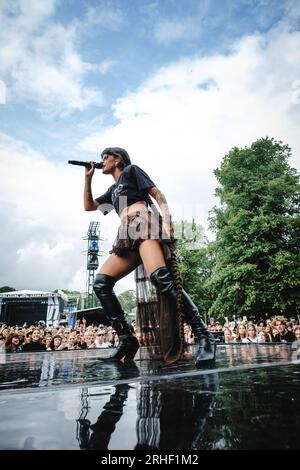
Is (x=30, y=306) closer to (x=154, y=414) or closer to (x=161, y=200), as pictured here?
(x=161, y=200)

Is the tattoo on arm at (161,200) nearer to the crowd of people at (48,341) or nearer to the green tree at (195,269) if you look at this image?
the crowd of people at (48,341)

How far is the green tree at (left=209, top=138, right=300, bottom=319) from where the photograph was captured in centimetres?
1459

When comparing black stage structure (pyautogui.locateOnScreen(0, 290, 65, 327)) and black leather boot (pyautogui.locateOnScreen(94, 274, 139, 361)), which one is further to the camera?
black stage structure (pyautogui.locateOnScreen(0, 290, 65, 327))

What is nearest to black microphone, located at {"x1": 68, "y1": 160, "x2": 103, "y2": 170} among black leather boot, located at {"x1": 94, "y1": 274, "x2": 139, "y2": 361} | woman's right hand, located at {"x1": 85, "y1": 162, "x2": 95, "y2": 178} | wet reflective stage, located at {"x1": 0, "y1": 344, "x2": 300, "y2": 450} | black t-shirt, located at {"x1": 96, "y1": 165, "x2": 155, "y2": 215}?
woman's right hand, located at {"x1": 85, "y1": 162, "x2": 95, "y2": 178}

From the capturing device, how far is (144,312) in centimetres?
317

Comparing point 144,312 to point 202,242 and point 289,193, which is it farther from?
point 202,242

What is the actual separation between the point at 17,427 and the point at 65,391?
572 mm

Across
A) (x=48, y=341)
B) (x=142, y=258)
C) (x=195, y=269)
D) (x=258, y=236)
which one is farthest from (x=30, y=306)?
(x=142, y=258)

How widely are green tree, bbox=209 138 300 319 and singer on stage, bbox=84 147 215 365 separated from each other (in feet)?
41.1

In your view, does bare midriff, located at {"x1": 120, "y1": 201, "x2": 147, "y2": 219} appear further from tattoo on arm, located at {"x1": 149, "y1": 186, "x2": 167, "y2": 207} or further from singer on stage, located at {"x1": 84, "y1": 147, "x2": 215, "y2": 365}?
tattoo on arm, located at {"x1": 149, "y1": 186, "x2": 167, "y2": 207}

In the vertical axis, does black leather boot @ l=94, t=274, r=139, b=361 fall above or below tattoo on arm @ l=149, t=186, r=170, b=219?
below

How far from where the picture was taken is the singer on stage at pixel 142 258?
2.52 metres

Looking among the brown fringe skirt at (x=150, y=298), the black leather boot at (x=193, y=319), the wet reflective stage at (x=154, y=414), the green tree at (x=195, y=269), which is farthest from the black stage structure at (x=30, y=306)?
the wet reflective stage at (x=154, y=414)
